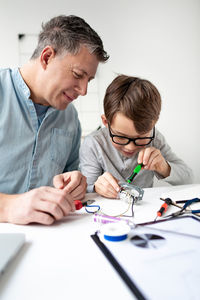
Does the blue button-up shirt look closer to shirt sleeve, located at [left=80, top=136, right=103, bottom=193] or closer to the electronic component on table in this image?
shirt sleeve, located at [left=80, top=136, right=103, bottom=193]

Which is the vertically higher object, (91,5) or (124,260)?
(91,5)

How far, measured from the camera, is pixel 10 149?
3.39 feet

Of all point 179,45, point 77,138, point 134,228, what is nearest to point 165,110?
point 179,45

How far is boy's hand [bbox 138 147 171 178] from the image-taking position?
1021 mm

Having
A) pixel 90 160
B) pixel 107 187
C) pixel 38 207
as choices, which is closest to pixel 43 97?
pixel 90 160

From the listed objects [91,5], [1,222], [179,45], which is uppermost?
[91,5]

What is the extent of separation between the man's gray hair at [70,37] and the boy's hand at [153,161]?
1.52 feet

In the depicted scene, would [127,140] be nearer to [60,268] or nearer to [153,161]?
[153,161]

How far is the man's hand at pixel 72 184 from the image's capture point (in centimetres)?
82

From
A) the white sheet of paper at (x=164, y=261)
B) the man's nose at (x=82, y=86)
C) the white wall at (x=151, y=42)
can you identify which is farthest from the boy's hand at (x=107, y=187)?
the white wall at (x=151, y=42)

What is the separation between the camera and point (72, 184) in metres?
0.82

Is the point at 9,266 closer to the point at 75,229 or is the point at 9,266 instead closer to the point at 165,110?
the point at 75,229

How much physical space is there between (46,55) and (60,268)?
868 mm

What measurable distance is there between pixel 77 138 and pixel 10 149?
40 centimetres
